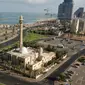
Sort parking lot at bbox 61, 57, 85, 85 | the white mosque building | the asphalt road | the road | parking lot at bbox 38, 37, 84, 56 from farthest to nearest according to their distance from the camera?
1. parking lot at bbox 38, 37, 84, 56
2. the white mosque building
3. the road
4. parking lot at bbox 61, 57, 85, 85
5. the asphalt road

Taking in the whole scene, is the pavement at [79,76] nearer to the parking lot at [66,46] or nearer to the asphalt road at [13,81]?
the asphalt road at [13,81]

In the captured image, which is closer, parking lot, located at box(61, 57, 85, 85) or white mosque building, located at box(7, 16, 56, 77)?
parking lot, located at box(61, 57, 85, 85)

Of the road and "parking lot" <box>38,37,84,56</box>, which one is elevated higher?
"parking lot" <box>38,37,84,56</box>

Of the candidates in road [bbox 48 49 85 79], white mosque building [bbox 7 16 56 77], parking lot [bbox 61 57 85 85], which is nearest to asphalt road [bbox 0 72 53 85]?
road [bbox 48 49 85 79]

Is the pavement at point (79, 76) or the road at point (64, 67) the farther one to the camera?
the road at point (64, 67)

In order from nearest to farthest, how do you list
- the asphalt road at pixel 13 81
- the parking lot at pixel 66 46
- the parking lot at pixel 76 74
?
the asphalt road at pixel 13 81, the parking lot at pixel 76 74, the parking lot at pixel 66 46

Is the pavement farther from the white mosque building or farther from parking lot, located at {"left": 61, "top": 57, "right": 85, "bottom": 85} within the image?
the white mosque building

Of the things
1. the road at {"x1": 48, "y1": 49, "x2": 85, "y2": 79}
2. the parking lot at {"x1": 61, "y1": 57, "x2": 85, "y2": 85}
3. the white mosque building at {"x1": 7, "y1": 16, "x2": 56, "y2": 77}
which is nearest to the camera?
the parking lot at {"x1": 61, "y1": 57, "x2": 85, "y2": 85}

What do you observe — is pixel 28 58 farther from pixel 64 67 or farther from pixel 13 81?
pixel 64 67

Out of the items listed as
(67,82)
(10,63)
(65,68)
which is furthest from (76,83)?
(10,63)

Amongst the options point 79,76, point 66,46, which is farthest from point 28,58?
point 66,46

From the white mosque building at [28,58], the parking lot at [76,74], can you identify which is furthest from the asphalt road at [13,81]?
the white mosque building at [28,58]
